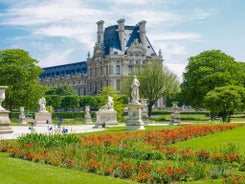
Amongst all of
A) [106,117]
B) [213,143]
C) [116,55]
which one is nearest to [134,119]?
[106,117]

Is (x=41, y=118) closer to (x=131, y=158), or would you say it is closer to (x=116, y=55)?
(x=131, y=158)

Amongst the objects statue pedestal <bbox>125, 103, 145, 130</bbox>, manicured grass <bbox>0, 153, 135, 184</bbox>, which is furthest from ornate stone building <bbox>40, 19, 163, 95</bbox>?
manicured grass <bbox>0, 153, 135, 184</bbox>

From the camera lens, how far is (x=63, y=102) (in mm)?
86438

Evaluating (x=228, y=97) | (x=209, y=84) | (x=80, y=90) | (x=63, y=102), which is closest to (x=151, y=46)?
(x=80, y=90)

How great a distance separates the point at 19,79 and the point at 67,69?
78.2 metres

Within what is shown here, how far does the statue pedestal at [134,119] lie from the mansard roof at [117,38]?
75.7 m

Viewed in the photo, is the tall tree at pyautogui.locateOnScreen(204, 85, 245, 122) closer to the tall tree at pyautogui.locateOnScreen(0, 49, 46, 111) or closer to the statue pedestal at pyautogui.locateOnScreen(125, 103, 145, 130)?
the statue pedestal at pyautogui.locateOnScreen(125, 103, 145, 130)

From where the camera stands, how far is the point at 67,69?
13088 cm

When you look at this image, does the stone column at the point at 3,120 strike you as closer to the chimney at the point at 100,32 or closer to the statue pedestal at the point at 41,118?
the statue pedestal at the point at 41,118

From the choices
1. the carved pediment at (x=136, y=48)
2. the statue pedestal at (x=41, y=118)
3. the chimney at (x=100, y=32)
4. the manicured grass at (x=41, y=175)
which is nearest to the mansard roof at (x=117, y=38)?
the chimney at (x=100, y=32)

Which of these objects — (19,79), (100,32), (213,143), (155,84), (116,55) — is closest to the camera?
(213,143)

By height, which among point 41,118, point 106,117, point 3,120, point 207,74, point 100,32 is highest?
point 100,32

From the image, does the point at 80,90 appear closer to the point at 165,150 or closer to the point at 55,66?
the point at 55,66

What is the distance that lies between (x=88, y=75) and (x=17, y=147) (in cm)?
9840
